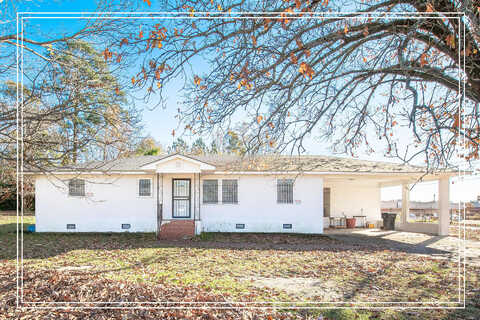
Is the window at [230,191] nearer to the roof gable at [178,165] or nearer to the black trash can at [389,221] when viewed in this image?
the roof gable at [178,165]

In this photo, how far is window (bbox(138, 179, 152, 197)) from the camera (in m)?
15.0

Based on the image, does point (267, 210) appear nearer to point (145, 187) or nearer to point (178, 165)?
point (178, 165)

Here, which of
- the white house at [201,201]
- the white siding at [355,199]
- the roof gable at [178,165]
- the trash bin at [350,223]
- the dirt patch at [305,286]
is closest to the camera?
the dirt patch at [305,286]

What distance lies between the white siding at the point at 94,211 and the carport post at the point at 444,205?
45.4 ft

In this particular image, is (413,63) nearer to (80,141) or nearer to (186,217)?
(80,141)

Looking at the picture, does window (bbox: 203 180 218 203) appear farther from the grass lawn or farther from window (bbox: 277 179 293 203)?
window (bbox: 277 179 293 203)

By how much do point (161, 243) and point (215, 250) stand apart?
2724mm

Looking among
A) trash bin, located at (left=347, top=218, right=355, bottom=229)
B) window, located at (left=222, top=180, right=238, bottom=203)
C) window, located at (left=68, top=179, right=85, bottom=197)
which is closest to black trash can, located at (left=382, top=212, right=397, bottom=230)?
trash bin, located at (left=347, top=218, right=355, bottom=229)

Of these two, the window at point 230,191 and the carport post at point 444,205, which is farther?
the window at point 230,191

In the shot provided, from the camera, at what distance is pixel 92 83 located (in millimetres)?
5492

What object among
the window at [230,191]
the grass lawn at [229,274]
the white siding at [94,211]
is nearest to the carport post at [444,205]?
the grass lawn at [229,274]

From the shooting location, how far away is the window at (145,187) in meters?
15.0

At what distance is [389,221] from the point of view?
1767cm

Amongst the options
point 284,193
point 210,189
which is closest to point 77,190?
point 210,189
